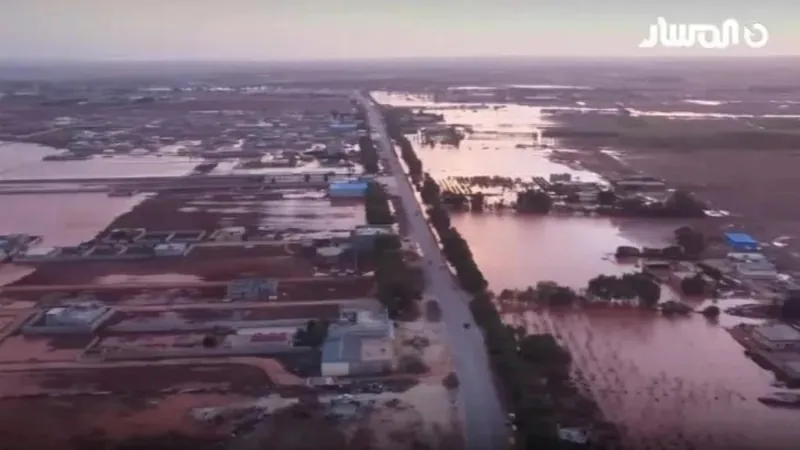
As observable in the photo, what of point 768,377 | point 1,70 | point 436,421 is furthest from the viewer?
point 1,70

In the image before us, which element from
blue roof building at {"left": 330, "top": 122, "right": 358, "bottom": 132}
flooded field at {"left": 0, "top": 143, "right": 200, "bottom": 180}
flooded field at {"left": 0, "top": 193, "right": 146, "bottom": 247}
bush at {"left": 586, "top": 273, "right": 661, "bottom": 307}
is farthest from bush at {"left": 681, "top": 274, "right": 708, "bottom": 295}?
blue roof building at {"left": 330, "top": 122, "right": 358, "bottom": 132}

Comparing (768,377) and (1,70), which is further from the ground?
(1,70)

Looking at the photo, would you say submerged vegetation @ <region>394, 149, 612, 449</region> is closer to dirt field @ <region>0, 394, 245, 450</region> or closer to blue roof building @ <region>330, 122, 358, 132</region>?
dirt field @ <region>0, 394, 245, 450</region>

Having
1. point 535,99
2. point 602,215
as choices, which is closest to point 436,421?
point 602,215

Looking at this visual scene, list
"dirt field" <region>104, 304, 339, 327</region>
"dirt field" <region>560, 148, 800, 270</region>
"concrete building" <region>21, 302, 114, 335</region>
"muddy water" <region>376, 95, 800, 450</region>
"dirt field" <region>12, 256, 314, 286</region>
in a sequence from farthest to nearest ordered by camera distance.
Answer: "dirt field" <region>560, 148, 800, 270</region> → "dirt field" <region>12, 256, 314, 286</region> → "dirt field" <region>104, 304, 339, 327</region> → "concrete building" <region>21, 302, 114, 335</region> → "muddy water" <region>376, 95, 800, 450</region>

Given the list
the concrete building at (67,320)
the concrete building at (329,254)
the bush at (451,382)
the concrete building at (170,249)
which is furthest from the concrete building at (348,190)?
the bush at (451,382)

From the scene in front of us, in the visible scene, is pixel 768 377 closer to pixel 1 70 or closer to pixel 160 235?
pixel 160 235

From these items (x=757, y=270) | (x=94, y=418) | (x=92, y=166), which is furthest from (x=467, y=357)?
(x=92, y=166)
